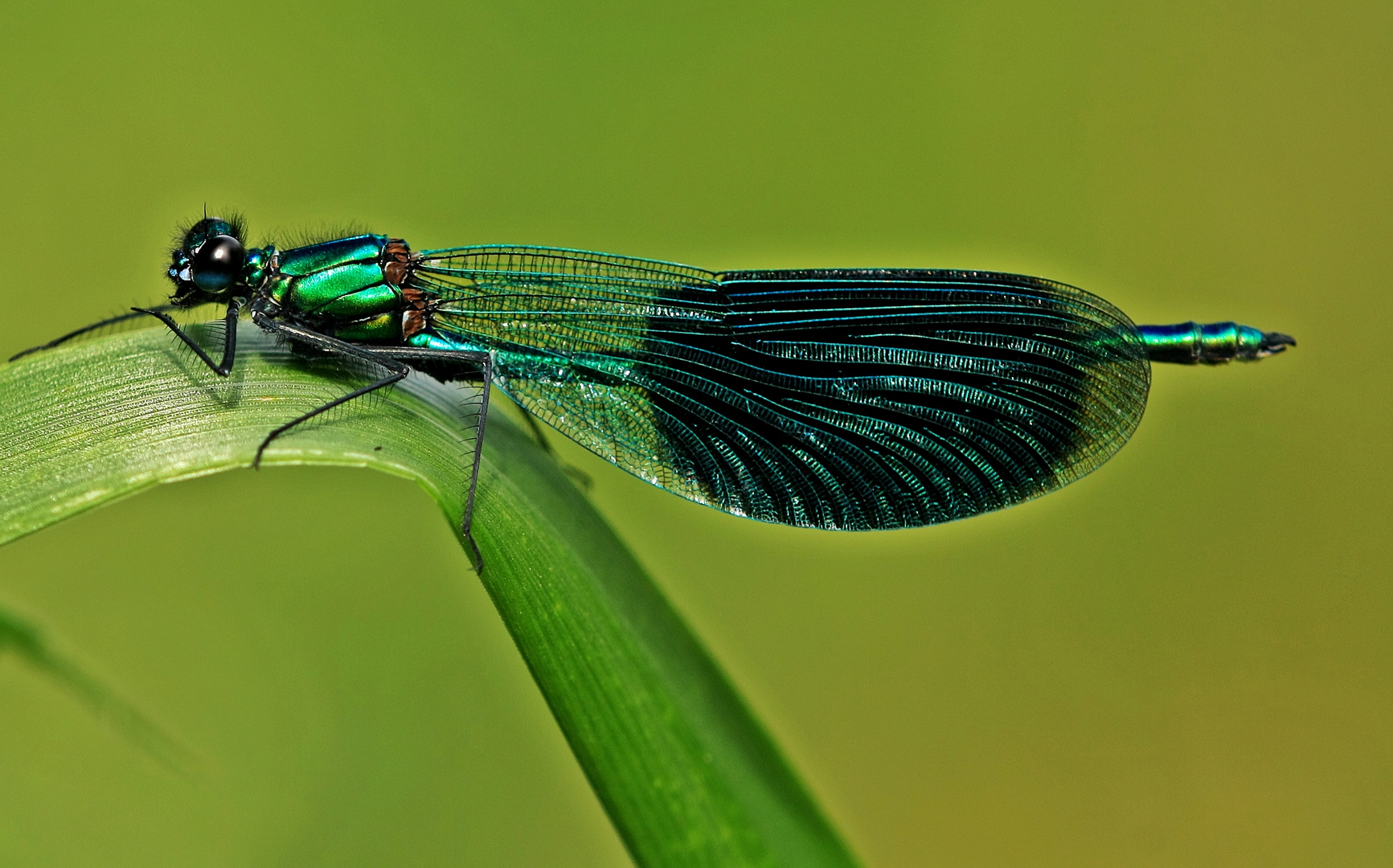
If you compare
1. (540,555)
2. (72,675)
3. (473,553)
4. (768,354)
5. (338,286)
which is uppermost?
(338,286)

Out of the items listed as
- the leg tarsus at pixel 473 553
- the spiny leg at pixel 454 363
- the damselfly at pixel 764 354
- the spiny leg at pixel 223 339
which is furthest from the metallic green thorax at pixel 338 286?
the leg tarsus at pixel 473 553

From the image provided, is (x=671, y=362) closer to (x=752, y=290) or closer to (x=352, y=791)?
(x=752, y=290)

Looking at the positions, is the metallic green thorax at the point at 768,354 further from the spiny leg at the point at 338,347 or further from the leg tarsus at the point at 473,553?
the leg tarsus at the point at 473,553

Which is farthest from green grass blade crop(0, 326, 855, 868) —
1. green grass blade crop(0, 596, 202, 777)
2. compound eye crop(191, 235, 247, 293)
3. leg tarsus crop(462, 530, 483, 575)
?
compound eye crop(191, 235, 247, 293)

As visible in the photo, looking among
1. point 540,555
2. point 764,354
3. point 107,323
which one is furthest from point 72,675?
point 764,354

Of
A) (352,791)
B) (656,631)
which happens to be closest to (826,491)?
(656,631)

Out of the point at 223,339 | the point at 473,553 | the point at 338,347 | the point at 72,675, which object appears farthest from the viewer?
the point at 338,347

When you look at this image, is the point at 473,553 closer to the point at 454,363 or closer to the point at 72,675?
the point at 72,675
